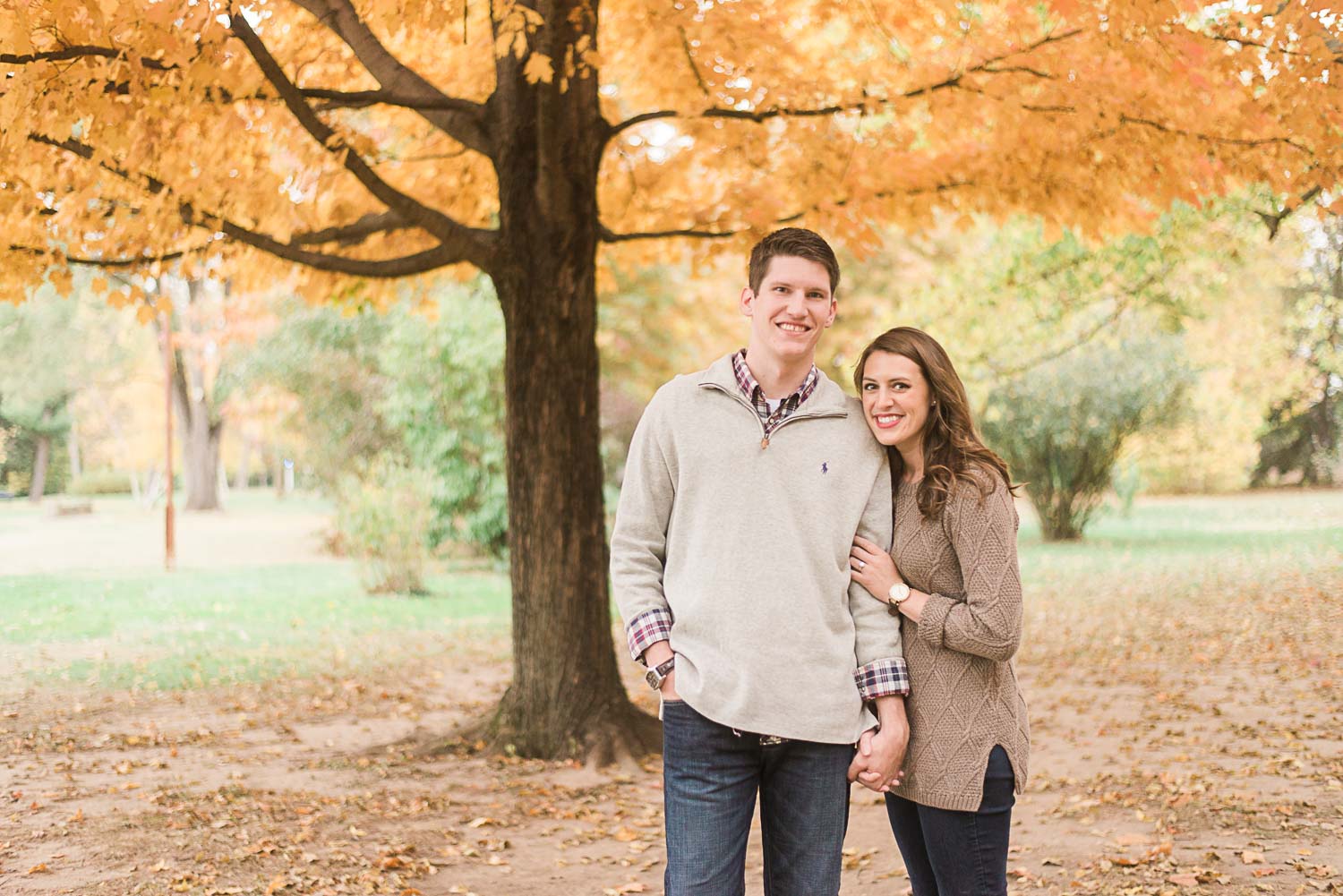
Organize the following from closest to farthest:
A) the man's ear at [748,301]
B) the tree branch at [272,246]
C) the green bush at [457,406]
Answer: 1. the man's ear at [748,301]
2. the tree branch at [272,246]
3. the green bush at [457,406]

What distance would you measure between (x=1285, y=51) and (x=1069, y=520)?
633 inches

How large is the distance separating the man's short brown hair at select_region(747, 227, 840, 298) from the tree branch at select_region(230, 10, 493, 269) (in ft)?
10.8

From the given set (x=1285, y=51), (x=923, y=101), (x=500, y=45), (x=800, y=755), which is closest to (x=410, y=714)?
(x=500, y=45)

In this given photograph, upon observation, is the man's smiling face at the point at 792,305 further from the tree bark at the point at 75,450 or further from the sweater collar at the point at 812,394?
the tree bark at the point at 75,450

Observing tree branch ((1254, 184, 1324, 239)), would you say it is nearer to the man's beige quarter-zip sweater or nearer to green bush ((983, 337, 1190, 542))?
the man's beige quarter-zip sweater

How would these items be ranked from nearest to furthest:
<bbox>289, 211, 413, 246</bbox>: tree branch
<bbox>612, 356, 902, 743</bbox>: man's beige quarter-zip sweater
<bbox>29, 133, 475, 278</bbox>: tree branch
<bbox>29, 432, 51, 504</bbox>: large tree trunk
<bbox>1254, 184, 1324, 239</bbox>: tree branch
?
1. <bbox>612, 356, 902, 743</bbox>: man's beige quarter-zip sweater
2. <bbox>29, 133, 475, 278</bbox>: tree branch
3. <bbox>1254, 184, 1324, 239</bbox>: tree branch
4. <bbox>289, 211, 413, 246</bbox>: tree branch
5. <bbox>29, 432, 51, 504</bbox>: large tree trunk

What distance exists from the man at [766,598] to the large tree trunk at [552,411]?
3961mm

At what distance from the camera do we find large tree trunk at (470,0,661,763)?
6.63 meters

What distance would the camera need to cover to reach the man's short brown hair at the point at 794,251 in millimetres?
2666

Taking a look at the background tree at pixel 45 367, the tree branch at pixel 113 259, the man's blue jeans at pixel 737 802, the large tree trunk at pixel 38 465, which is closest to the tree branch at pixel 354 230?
the tree branch at pixel 113 259

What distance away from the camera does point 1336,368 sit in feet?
96.6

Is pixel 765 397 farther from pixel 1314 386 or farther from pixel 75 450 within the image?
pixel 75 450

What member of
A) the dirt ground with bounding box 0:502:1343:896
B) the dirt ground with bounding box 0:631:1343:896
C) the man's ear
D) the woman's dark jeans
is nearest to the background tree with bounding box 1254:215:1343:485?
the dirt ground with bounding box 0:502:1343:896

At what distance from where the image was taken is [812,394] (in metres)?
2.72
